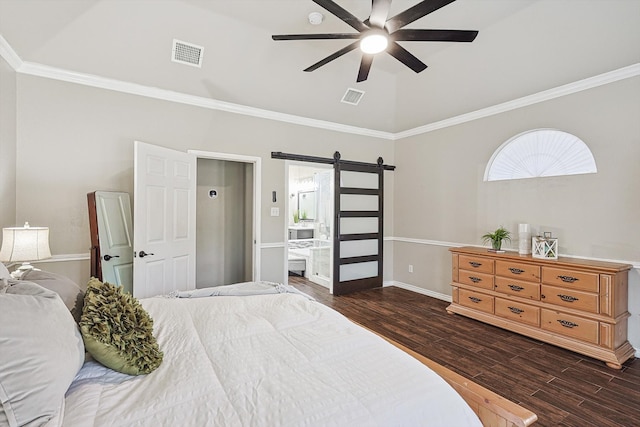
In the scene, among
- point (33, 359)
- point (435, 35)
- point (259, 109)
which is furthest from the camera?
point (259, 109)

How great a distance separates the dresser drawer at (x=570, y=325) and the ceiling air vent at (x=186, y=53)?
467cm

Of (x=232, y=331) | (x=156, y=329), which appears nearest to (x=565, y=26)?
(x=232, y=331)

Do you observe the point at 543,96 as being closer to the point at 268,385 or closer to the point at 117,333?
the point at 268,385

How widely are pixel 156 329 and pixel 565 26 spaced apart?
13.7 ft

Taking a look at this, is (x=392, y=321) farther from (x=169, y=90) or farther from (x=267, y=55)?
(x=169, y=90)

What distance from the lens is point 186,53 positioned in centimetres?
331

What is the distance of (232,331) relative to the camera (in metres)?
1.58

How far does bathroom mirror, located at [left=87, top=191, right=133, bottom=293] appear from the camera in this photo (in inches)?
116

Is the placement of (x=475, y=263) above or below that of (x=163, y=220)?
below

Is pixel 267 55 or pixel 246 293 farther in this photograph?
pixel 267 55

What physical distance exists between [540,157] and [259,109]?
3.73 metres

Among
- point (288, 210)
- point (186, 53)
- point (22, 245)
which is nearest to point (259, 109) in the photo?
point (186, 53)

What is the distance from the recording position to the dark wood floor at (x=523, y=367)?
216cm

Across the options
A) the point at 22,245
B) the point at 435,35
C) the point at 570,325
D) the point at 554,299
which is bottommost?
the point at 570,325
